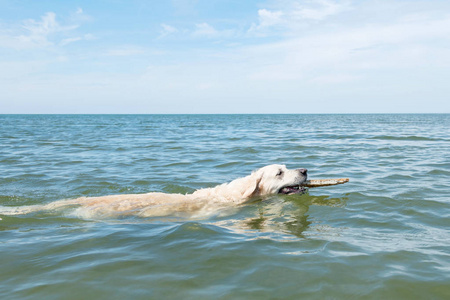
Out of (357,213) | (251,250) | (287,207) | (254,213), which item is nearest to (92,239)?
(251,250)

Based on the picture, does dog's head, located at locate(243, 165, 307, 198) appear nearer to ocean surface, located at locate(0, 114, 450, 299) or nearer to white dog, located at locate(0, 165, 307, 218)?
white dog, located at locate(0, 165, 307, 218)

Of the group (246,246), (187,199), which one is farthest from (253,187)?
(246,246)

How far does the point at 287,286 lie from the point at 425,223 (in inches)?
142

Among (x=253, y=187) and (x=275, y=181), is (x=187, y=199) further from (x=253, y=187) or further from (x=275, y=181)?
(x=275, y=181)

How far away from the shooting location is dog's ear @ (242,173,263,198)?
25.8 feet

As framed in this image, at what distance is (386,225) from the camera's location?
6320 millimetres

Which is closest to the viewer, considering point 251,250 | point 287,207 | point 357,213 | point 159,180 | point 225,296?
point 225,296

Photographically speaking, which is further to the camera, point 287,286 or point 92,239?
point 92,239

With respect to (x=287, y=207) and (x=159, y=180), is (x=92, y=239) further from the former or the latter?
(x=159, y=180)

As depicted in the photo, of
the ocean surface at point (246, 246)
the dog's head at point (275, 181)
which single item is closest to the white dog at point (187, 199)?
the dog's head at point (275, 181)

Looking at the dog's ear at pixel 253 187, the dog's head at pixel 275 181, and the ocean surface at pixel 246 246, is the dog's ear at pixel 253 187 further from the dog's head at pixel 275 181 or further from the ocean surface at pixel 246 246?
the ocean surface at pixel 246 246

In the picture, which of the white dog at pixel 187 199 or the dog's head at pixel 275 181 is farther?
the dog's head at pixel 275 181

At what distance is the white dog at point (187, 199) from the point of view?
729 cm

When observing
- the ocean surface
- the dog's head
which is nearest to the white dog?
the dog's head
